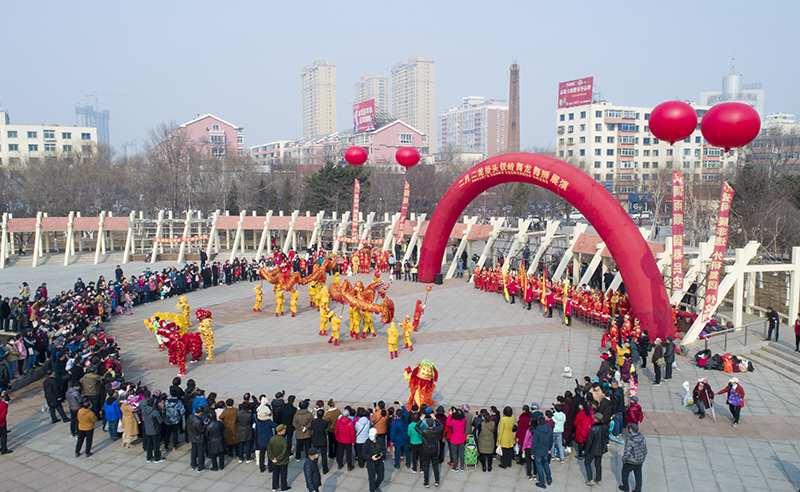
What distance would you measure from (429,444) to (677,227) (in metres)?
8.92

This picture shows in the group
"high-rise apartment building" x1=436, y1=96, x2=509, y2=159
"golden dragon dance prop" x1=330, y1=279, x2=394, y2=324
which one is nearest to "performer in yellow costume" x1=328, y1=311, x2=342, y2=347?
"golden dragon dance prop" x1=330, y1=279, x2=394, y2=324

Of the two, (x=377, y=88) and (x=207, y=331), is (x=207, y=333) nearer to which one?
(x=207, y=331)

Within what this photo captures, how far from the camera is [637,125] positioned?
56.3 m

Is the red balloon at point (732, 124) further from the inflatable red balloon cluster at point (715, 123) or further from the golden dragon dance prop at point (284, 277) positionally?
the golden dragon dance prop at point (284, 277)

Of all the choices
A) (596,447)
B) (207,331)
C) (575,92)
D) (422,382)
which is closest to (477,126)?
(575,92)

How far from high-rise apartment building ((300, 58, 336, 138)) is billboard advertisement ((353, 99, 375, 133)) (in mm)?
101331

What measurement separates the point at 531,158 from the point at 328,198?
2468 centimetres

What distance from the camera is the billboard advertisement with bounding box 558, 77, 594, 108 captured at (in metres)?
55.9

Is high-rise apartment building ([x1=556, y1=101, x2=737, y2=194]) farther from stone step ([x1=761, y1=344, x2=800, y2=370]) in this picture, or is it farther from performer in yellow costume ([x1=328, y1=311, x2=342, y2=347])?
performer in yellow costume ([x1=328, y1=311, x2=342, y2=347])

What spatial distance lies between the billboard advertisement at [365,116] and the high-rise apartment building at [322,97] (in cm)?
10133

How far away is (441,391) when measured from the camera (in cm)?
1028

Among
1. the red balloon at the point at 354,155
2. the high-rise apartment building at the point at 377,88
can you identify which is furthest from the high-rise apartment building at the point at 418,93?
the red balloon at the point at 354,155

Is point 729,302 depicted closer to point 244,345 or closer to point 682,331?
point 682,331

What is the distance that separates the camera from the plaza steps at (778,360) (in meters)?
10.9
